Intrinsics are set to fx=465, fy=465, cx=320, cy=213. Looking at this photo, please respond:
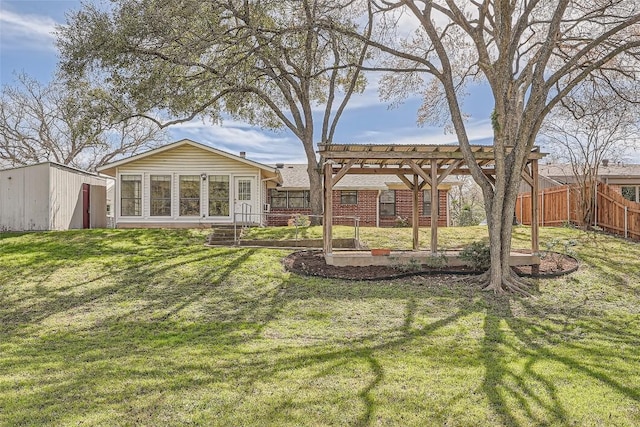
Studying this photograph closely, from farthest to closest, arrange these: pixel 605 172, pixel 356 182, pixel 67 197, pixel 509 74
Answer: pixel 605 172 < pixel 356 182 < pixel 67 197 < pixel 509 74

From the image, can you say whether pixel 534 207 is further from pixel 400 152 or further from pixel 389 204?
pixel 389 204

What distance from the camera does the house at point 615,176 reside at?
74.5 feet

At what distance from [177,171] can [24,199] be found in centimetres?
521

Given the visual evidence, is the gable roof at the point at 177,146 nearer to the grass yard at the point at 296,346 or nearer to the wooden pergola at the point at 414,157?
the grass yard at the point at 296,346

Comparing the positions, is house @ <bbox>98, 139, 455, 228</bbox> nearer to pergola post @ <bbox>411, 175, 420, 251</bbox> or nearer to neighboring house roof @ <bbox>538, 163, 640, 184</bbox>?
pergola post @ <bbox>411, 175, 420, 251</bbox>

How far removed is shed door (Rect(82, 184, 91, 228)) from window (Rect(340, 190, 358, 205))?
11237 mm

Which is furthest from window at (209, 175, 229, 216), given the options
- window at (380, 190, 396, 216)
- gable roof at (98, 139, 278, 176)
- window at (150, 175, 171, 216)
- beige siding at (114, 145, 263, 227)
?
window at (380, 190, 396, 216)

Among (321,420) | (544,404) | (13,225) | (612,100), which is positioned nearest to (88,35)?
(13,225)

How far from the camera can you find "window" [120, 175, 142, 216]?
59.7 feet

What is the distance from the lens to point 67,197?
16641 millimetres

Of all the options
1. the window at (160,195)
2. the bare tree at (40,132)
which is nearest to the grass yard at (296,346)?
the window at (160,195)

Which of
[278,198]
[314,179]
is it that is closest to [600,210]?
[314,179]

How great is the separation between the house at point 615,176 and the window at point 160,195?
18382 millimetres

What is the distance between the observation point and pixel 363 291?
8883 millimetres
